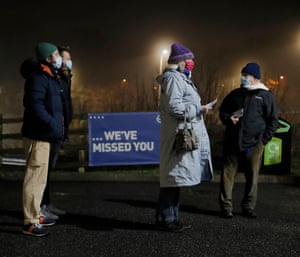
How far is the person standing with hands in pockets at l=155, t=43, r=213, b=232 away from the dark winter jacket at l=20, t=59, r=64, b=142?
108cm

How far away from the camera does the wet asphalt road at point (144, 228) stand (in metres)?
4.12

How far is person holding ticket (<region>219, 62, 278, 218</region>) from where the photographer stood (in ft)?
16.8

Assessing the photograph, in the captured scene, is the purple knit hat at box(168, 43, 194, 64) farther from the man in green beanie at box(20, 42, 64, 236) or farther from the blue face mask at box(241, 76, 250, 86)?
the man in green beanie at box(20, 42, 64, 236)

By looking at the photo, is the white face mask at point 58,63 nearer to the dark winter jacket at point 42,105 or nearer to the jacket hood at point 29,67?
the dark winter jacket at point 42,105

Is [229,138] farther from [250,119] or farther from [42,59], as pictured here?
[42,59]

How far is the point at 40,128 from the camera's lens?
439 centimetres

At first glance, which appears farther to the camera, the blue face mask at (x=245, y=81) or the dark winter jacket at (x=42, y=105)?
the blue face mask at (x=245, y=81)

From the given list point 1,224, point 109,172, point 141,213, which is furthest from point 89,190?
point 1,224

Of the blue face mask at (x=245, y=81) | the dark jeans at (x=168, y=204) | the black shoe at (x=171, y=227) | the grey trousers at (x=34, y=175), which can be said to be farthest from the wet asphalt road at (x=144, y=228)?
the blue face mask at (x=245, y=81)

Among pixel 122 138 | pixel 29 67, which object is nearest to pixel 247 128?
pixel 29 67

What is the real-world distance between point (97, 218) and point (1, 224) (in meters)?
1.11

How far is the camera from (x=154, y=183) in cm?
760

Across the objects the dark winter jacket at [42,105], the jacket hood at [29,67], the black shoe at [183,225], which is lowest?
the black shoe at [183,225]

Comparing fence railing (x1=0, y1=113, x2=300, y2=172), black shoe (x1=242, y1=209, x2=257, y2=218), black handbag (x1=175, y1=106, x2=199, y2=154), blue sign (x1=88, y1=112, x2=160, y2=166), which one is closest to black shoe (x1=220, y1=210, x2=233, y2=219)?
black shoe (x1=242, y1=209, x2=257, y2=218)
